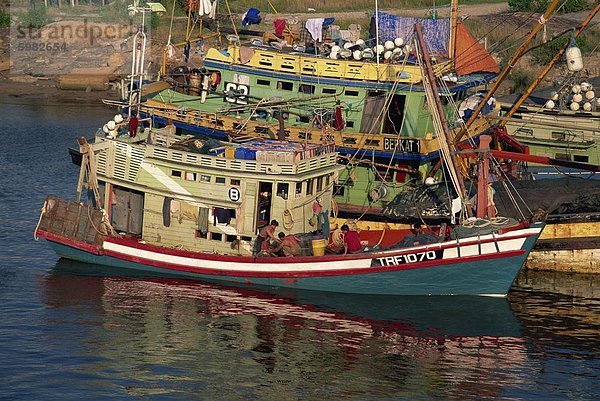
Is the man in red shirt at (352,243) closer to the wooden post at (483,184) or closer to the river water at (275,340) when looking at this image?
the river water at (275,340)

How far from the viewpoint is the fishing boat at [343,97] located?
4325 centimetres

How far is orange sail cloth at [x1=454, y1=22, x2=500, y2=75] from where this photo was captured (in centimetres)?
4700

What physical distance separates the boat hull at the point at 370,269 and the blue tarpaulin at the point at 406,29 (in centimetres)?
1229

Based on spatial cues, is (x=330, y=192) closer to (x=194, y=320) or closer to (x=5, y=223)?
(x=194, y=320)

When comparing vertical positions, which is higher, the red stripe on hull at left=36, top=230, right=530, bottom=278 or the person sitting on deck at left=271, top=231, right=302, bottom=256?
the person sitting on deck at left=271, top=231, right=302, bottom=256

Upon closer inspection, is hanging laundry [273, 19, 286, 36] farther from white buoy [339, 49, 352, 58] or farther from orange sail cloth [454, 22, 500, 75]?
orange sail cloth [454, 22, 500, 75]

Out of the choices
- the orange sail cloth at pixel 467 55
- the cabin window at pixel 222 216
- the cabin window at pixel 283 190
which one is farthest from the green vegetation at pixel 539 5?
the cabin window at pixel 222 216

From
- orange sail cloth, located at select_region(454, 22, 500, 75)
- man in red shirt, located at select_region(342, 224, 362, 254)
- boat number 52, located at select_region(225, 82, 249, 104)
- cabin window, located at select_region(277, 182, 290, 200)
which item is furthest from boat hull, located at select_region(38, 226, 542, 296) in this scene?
orange sail cloth, located at select_region(454, 22, 500, 75)

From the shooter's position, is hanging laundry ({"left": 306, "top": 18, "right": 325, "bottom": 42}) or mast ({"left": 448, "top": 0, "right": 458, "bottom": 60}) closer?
mast ({"left": 448, "top": 0, "right": 458, "bottom": 60})

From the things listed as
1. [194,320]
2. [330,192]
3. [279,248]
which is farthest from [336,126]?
[194,320]

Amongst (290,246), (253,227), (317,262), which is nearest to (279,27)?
(253,227)

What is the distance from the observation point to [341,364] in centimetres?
3178

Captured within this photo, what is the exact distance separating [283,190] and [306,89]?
783cm

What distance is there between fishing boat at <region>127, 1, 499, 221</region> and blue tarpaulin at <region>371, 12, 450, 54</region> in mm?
39
